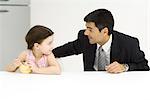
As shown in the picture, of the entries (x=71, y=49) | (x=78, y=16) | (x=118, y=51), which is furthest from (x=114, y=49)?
(x=78, y=16)

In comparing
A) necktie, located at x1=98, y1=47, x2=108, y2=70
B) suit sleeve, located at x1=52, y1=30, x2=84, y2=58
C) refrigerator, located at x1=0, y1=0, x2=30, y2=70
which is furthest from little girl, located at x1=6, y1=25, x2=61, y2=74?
refrigerator, located at x1=0, y1=0, x2=30, y2=70

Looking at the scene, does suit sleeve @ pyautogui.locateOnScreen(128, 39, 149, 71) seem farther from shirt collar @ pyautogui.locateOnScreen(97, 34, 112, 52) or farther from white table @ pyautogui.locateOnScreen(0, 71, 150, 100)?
white table @ pyautogui.locateOnScreen(0, 71, 150, 100)

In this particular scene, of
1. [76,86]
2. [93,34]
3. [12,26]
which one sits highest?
[12,26]

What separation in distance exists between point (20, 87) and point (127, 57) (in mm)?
935

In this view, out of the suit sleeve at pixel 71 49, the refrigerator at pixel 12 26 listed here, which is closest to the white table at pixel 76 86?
the suit sleeve at pixel 71 49

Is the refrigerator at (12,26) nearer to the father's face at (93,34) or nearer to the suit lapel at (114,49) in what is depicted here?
the father's face at (93,34)

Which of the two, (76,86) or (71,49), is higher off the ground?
(71,49)

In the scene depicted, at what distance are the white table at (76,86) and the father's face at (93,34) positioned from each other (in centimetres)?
51

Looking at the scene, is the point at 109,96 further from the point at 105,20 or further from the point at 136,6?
the point at 136,6

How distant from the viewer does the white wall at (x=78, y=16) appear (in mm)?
2615

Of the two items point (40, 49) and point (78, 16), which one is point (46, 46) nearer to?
point (40, 49)

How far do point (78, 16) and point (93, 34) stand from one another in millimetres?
851

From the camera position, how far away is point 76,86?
1.13 meters

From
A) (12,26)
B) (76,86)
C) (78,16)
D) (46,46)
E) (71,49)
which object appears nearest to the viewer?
(76,86)
